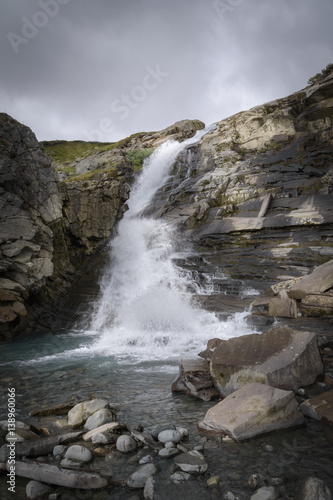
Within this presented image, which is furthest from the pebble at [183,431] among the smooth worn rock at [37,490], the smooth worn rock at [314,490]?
the smooth worn rock at [37,490]

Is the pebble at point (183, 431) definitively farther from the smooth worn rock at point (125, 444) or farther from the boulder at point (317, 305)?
the boulder at point (317, 305)

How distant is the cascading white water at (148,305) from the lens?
1366 cm

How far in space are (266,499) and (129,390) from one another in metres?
5.31

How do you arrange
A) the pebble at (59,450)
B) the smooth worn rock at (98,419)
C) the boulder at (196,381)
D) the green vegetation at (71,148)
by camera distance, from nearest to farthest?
1. the pebble at (59,450)
2. the smooth worn rock at (98,419)
3. the boulder at (196,381)
4. the green vegetation at (71,148)

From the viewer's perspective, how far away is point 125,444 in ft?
16.1

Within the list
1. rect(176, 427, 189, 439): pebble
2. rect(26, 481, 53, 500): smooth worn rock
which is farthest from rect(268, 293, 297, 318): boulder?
rect(26, 481, 53, 500): smooth worn rock

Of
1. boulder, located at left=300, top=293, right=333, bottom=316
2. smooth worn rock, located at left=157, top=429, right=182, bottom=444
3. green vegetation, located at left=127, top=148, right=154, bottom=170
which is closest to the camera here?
smooth worn rock, located at left=157, top=429, right=182, bottom=444

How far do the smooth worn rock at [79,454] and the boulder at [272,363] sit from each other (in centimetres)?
349

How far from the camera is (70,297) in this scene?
2266cm

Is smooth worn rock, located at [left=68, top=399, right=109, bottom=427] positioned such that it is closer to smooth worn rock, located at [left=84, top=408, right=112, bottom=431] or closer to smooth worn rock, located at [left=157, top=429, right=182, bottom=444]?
smooth worn rock, located at [left=84, top=408, right=112, bottom=431]

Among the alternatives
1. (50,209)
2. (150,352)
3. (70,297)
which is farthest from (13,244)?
(150,352)

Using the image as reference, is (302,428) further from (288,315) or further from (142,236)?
(142,236)

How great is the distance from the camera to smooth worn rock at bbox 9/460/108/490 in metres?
3.98

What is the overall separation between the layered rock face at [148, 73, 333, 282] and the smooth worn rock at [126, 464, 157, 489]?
15435 mm
